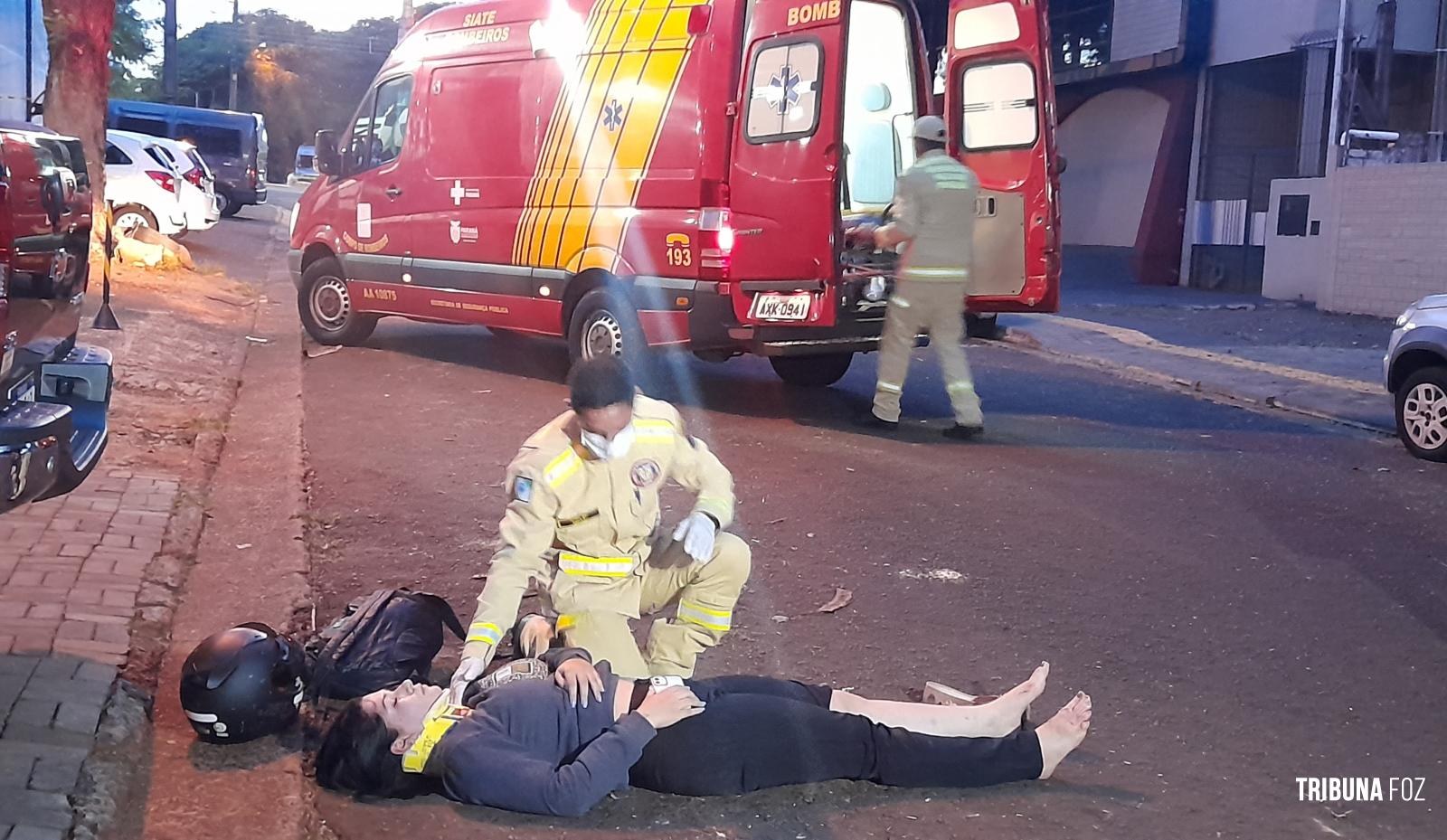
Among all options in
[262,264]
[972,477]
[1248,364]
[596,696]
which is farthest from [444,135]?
[262,264]

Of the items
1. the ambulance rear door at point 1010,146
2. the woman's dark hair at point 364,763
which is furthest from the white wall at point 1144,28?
the woman's dark hair at point 364,763

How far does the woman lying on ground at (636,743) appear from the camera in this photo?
3.57 metres

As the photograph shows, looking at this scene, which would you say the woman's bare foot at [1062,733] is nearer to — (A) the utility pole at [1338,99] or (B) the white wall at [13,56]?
(B) the white wall at [13,56]

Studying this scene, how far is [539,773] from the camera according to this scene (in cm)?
352

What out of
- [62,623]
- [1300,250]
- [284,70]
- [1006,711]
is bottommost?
[62,623]

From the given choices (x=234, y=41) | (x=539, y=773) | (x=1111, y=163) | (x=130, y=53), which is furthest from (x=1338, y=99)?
(x=234, y=41)

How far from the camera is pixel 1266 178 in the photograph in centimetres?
2138

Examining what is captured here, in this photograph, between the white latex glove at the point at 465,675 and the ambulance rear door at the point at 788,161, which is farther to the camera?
the ambulance rear door at the point at 788,161

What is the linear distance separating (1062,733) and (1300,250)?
55.8 feet

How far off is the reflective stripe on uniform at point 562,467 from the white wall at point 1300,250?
16259 mm

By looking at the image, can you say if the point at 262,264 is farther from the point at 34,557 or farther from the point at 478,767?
the point at 478,767

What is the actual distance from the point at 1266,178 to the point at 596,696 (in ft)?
66.0

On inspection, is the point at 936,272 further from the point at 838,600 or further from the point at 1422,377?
the point at 838,600

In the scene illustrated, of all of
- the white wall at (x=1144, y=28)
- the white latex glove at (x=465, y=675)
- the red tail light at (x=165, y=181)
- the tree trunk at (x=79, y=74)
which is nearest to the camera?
the white latex glove at (x=465, y=675)
